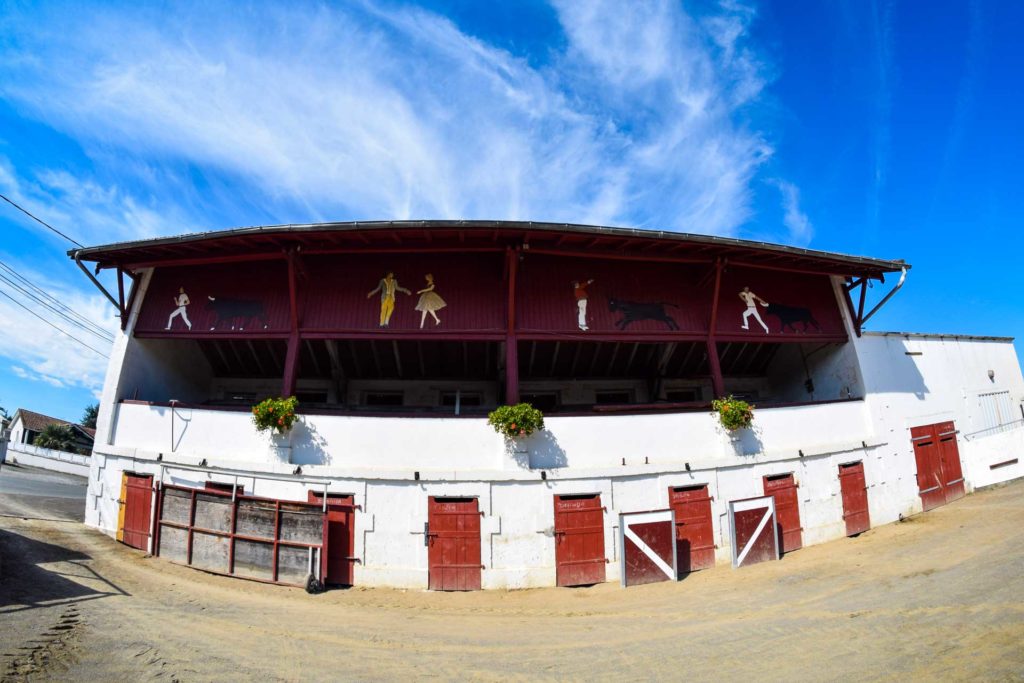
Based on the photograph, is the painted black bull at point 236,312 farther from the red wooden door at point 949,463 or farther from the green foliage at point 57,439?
the green foliage at point 57,439

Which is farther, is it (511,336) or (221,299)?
(221,299)

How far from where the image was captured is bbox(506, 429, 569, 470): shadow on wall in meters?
10.8

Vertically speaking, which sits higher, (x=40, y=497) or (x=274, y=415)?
(x=274, y=415)

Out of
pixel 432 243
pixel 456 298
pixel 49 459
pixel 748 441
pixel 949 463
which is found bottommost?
pixel 49 459

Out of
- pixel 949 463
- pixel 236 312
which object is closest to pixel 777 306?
pixel 949 463

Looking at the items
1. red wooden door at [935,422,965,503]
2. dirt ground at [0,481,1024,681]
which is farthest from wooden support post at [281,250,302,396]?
red wooden door at [935,422,965,503]

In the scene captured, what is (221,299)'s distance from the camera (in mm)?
13156

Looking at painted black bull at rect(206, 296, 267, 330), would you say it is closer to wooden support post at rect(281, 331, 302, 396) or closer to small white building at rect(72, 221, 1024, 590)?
small white building at rect(72, 221, 1024, 590)

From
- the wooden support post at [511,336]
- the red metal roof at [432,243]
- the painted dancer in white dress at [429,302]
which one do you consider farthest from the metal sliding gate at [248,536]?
the red metal roof at [432,243]

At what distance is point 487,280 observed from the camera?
12750 mm

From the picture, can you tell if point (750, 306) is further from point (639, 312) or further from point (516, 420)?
point (516, 420)

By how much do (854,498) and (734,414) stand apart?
523 cm

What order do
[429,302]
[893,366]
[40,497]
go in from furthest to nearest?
[40,497]
[893,366]
[429,302]

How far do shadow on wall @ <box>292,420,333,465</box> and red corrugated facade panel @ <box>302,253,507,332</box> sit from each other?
285 centimetres
